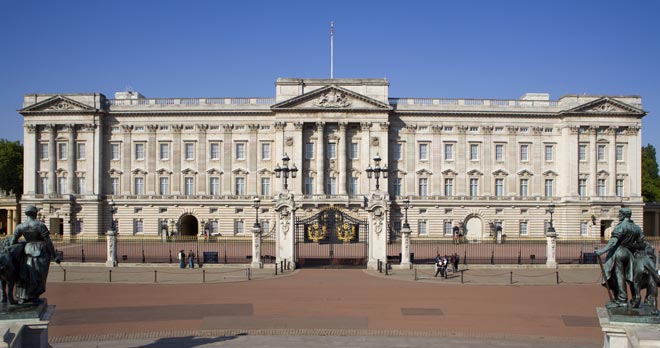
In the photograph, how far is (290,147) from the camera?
63281mm

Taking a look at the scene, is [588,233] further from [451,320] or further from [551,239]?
[451,320]

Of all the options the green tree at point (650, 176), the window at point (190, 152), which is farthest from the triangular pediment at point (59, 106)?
the green tree at point (650, 176)

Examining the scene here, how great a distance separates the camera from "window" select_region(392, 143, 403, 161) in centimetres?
6475

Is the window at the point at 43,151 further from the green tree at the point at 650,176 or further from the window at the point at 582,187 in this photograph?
the green tree at the point at 650,176

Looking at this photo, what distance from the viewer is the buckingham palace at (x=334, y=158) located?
2491 inches

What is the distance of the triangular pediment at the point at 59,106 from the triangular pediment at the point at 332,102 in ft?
71.9

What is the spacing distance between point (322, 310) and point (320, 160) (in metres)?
42.2

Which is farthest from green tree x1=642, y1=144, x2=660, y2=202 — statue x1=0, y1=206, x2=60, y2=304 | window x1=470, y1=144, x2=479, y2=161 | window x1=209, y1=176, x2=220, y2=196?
statue x1=0, y1=206, x2=60, y2=304

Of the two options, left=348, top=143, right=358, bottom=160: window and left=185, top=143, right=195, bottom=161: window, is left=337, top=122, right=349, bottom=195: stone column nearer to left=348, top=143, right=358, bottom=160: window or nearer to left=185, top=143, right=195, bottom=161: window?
left=348, top=143, right=358, bottom=160: window

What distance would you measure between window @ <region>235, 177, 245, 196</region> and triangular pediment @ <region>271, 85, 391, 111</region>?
378 inches

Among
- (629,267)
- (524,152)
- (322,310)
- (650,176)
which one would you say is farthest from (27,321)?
(650,176)

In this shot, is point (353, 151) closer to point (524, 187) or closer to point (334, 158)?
point (334, 158)

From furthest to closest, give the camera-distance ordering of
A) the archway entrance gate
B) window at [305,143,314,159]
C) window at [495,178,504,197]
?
window at [495,178,504,197], window at [305,143,314,159], the archway entrance gate

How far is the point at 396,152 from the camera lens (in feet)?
213
